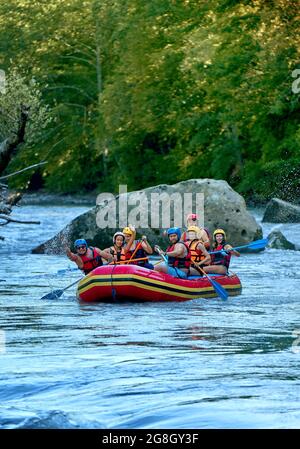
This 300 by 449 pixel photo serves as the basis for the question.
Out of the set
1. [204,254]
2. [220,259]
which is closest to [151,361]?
[204,254]

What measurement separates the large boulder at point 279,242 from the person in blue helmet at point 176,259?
356 inches

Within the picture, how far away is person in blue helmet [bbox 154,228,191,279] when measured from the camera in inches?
805

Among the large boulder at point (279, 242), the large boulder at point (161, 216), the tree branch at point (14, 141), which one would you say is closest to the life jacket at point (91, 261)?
the tree branch at point (14, 141)

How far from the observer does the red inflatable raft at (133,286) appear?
19.6 meters

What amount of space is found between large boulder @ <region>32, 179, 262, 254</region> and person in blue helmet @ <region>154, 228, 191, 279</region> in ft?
25.4

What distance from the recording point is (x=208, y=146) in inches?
2045

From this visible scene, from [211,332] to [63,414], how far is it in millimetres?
5029

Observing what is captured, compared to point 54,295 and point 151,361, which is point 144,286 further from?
point 151,361

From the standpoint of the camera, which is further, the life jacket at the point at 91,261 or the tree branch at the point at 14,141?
the life jacket at the point at 91,261

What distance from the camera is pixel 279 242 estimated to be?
1167 inches

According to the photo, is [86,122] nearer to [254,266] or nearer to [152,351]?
[254,266]

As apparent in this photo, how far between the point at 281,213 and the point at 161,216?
765cm

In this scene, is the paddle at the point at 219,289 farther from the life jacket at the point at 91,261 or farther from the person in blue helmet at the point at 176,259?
the life jacket at the point at 91,261

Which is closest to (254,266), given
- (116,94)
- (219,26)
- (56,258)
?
(56,258)
